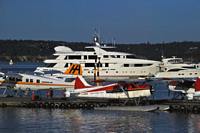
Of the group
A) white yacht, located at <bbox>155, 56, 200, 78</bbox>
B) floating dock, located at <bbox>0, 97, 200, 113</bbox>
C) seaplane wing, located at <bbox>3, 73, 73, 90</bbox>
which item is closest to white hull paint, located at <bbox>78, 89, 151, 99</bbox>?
floating dock, located at <bbox>0, 97, 200, 113</bbox>

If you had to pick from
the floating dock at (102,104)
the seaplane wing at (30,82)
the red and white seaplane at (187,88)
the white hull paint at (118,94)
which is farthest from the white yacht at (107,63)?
the white hull paint at (118,94)

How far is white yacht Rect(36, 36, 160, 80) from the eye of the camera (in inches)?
3191

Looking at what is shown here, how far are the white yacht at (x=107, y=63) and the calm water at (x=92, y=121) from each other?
39824mm

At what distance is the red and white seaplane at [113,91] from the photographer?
136 ft

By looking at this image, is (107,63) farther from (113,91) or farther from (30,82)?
(113,91)

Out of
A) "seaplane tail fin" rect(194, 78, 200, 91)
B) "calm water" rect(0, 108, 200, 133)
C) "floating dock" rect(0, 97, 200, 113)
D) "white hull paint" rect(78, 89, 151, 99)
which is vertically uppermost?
"seaplane tail fin" rect(194, 78, 200, 91)

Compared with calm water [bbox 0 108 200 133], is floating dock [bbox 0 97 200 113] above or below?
above

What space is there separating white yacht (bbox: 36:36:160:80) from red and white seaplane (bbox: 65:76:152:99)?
120ft

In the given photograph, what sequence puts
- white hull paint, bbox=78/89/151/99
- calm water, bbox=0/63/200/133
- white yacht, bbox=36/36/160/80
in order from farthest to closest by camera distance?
1. white yacht, bbox=36/36/160/80
2. white hull paint, bbox=78/89/151/99
3. calm water, bbox=0/63/200/133

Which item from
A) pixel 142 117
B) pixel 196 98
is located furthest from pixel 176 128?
pixel 196 98

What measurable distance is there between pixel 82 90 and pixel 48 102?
290 cm

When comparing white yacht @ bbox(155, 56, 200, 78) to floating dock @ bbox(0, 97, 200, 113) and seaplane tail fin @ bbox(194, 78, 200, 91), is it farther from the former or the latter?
seaplane tail fin @ bbox(194, 78, 200, 91)

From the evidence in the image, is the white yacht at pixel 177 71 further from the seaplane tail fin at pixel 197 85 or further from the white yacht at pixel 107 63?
the seaplane tail fin at pixel 197 85

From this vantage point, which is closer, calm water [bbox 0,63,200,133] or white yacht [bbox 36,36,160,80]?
calm water [bbox 0,63,200,133]
